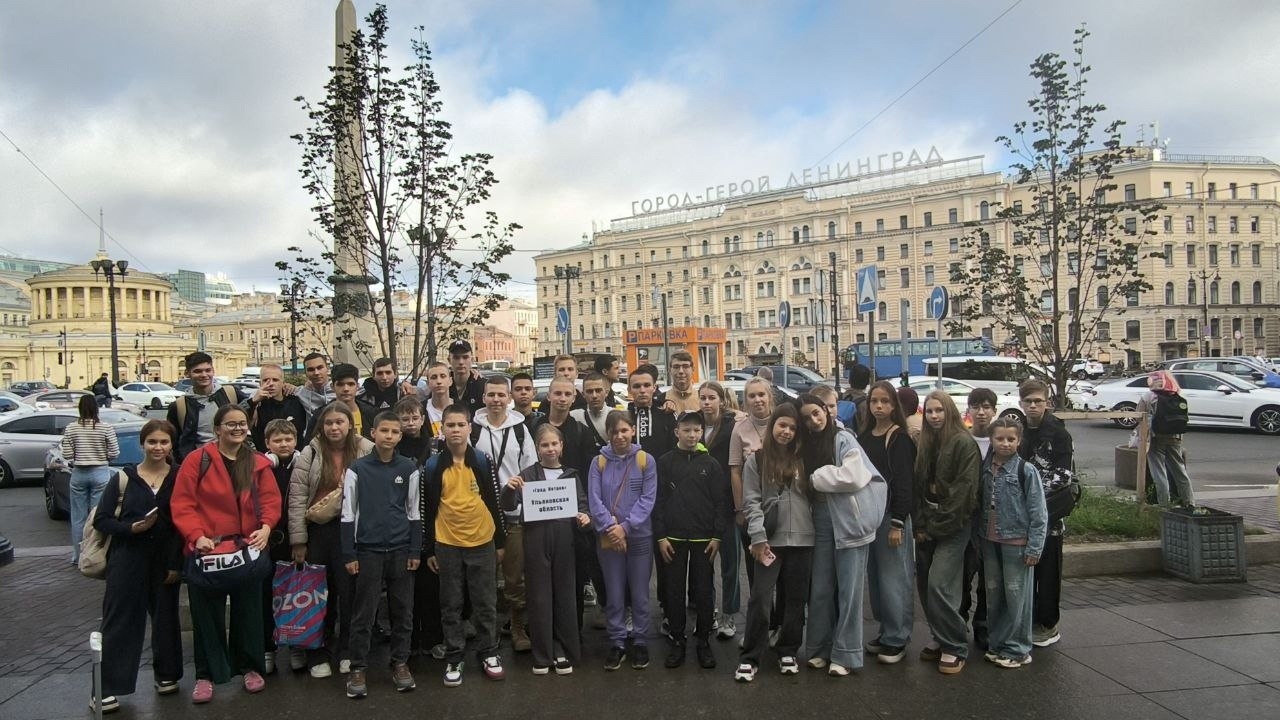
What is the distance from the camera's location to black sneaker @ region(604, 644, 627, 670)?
16.6 ft

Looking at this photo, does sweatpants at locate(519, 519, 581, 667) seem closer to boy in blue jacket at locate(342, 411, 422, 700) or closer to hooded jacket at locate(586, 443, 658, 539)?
hooded jacket at locate(586, 443, 658, 539)

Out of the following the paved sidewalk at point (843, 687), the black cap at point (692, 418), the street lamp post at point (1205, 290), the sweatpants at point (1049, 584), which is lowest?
the paved sidewalk at point (843, 687)

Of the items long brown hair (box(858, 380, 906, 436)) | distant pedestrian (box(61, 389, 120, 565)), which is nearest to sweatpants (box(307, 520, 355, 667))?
long brown hair (box(858, 380, 906, 436))

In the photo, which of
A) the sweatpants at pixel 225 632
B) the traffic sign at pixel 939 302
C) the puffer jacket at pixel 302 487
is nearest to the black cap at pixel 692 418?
the puffer jacket at pixel 302 487

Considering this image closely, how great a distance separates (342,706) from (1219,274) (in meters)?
93.6

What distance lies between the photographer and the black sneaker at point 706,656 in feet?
16.5

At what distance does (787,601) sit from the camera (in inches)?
200

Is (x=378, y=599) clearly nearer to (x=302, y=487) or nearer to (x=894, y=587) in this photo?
(x=302, y=487)

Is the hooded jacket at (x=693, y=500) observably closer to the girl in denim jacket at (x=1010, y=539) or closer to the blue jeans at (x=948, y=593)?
the blue jeans at (x=948, y=593)

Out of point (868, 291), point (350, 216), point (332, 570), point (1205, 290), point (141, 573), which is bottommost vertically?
point (332, 570)

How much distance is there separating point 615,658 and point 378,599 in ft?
5.39

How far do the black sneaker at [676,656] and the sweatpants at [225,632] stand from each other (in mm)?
2683

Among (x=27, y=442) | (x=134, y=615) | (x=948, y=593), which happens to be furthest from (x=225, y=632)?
(x=27, y=442)

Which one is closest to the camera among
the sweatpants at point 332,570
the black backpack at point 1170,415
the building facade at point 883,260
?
the sweatpants at point 332,570
